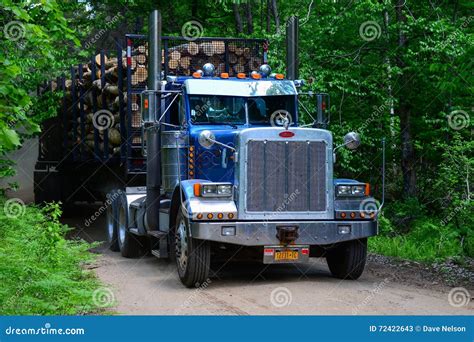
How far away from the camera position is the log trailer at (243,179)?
31.6 ft

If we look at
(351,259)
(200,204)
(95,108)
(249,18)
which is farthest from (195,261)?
(249,18)

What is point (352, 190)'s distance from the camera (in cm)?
1016

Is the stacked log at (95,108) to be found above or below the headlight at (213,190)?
above

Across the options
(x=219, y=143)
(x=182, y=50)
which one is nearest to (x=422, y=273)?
(x=219, y=143)
